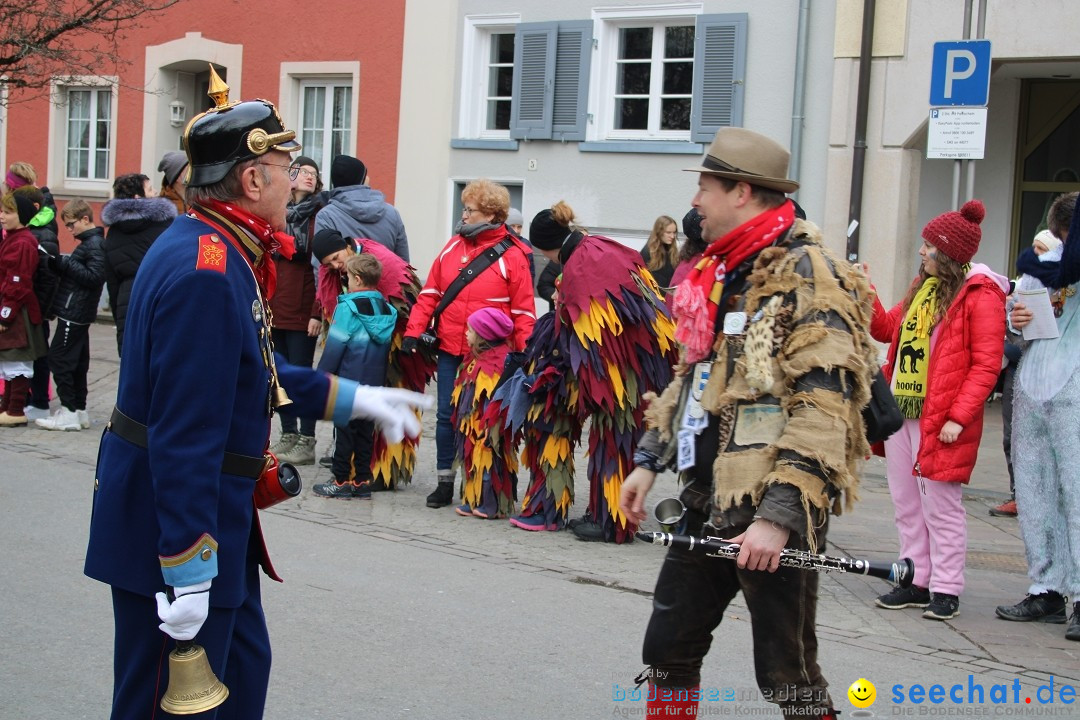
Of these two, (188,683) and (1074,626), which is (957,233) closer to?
(1074,626)

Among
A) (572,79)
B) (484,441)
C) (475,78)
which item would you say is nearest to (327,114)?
(475,78)

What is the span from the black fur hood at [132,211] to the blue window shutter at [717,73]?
6192mm

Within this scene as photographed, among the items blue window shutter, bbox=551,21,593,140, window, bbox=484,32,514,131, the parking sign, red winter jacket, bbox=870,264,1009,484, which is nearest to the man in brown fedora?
red winter jacket, bbox=870,264,1009,484

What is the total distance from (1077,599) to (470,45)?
11588 mm

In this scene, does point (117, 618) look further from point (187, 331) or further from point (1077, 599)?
point (1077, 599)

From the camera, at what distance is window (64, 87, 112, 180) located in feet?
65.9

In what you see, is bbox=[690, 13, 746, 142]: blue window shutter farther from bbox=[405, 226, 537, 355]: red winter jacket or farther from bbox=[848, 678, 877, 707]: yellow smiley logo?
bbox=[848, 678, 877, 707]: yellow smiley logo

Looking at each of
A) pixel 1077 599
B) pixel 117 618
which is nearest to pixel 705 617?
pixel 117 618

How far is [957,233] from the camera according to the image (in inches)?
235

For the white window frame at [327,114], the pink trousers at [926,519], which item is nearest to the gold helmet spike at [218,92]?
the pink trousers at [926,519]

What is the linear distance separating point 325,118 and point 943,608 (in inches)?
517

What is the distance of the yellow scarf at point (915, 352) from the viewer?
620 cm

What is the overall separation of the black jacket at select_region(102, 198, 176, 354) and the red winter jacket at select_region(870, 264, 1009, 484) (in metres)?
6.14

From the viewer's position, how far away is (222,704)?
10.7ft
